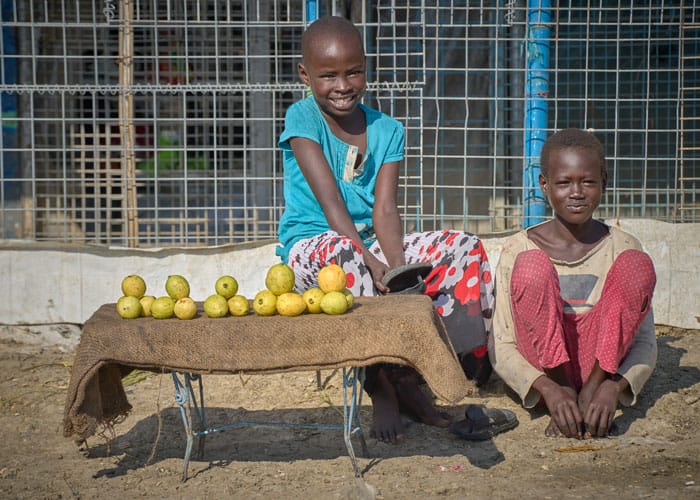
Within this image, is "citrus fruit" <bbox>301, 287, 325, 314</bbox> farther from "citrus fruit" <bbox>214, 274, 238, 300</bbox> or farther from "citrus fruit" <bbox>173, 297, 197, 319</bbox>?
"citrus fruit" <bbox>173, 297, 197, 319</bbox>

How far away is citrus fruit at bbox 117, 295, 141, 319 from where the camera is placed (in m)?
3.31

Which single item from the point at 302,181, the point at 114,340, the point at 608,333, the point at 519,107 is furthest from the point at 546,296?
the point at 519,107

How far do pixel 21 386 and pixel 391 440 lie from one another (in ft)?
8.03

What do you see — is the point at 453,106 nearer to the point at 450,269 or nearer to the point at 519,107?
the point at 519,107

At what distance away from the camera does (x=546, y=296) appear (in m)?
3.76

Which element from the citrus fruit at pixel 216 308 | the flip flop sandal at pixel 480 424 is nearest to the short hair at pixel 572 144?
the flip flop sandal at pixel 480 424

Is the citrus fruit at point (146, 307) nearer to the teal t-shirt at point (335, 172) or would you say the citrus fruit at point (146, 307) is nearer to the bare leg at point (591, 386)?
the teal t-shirt at point (335, 172)

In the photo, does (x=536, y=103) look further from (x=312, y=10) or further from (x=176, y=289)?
(x=176, y=289)

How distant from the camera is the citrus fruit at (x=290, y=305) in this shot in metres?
3.22

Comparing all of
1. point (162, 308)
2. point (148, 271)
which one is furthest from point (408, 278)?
point (148, 271)

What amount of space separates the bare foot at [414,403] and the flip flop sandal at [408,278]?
20.9 inches

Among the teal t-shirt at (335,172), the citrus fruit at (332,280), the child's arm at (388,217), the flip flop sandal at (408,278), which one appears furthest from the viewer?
the teal t-shirt at (335,172)

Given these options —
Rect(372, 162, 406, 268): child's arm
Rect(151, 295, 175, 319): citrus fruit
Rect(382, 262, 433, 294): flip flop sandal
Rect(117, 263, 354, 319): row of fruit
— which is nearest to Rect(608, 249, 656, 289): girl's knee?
Rect(382, 262, 433, 294): flip flop sandal

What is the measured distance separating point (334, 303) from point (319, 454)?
93cm
